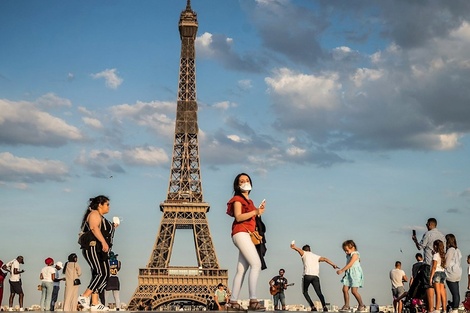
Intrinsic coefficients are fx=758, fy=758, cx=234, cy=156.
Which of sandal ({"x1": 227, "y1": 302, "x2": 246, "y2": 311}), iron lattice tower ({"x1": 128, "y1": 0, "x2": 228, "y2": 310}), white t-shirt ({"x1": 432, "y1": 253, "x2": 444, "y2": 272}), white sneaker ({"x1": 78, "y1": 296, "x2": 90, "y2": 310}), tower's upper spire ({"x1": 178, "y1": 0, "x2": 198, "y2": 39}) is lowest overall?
sandal ({"x1": 227, "y1": 302, "x2": 246, "y2": 311})

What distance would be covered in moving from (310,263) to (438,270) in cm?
311

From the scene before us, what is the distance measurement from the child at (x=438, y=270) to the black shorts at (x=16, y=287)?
10.5m

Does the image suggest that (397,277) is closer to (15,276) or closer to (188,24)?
(15,276)

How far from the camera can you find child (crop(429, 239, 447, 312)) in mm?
13836

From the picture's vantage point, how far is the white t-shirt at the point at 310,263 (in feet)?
53.6

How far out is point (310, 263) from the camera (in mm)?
16344

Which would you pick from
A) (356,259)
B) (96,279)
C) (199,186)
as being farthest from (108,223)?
(199,186)

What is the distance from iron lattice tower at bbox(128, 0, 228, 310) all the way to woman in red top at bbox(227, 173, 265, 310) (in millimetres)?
54714

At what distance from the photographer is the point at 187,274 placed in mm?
70625

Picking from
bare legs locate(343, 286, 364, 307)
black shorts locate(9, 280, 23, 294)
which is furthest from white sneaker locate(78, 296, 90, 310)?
black shorts locate(9, 280, 23, 294)

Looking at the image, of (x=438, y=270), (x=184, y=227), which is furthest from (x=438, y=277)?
(x=184, y=227)

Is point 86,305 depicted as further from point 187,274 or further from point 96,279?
point 187,274

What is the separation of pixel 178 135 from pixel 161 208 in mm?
9080

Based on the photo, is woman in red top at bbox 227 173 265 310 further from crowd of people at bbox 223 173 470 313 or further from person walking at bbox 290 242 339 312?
person walking at bbox 290 242 339 312
